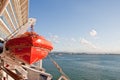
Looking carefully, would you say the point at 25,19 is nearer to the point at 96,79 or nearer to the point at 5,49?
the point at 5,49

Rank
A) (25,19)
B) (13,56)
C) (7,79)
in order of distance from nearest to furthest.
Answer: (13,56), (7,79), (25,19)

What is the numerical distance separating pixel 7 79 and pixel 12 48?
1.79 metres

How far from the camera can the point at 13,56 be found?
5047 mm

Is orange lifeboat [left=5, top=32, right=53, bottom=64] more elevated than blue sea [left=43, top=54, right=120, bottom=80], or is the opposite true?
orange lifeboat [left=5, top=32, right=53, bottom=64]

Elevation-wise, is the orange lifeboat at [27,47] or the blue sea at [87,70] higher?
the orange lifeboat at [27,47]

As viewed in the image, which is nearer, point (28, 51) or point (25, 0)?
point (28, 51)

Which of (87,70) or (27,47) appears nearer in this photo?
(27,47)

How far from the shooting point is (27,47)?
468 centimetres

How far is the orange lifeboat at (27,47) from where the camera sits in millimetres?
4668

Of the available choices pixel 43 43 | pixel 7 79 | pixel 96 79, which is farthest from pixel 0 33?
pixel 96 79

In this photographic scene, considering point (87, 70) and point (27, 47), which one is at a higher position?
point (27, 47)

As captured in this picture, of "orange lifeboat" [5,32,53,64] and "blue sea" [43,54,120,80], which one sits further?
"blue sea" [43,54,120,80]

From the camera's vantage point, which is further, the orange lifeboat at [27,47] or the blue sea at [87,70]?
the blue sea at [87,70]

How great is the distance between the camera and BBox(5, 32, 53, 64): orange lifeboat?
4.67m
